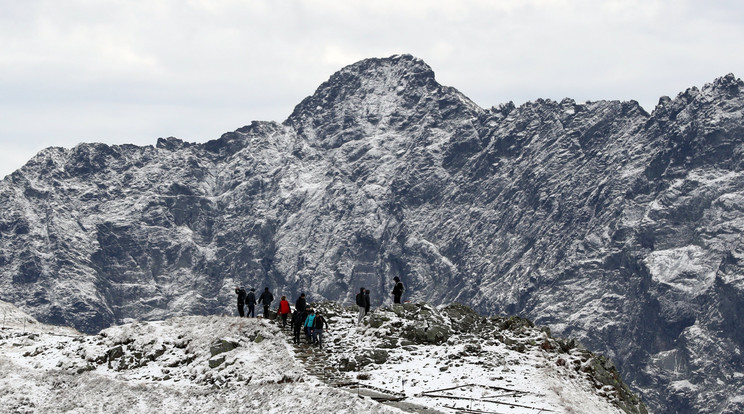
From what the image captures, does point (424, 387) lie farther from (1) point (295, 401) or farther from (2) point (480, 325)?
(2) point (480, 325)

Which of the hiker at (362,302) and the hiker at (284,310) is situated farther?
the hiker at (362,302)

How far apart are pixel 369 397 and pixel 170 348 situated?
15954mm

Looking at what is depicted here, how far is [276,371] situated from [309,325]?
6.46 m

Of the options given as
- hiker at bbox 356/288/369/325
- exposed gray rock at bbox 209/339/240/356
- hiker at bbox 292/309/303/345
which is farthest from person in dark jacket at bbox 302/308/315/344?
hiker at bbox 356/288/369/325

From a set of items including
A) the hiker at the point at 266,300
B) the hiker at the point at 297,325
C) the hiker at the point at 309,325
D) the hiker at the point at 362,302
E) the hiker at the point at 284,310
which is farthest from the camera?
the hiker at the point at 266,300

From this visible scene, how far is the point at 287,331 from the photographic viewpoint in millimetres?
55406

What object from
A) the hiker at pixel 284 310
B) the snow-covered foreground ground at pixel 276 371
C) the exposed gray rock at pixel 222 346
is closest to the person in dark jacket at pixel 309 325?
the snow-covered foreground ground at pixel 276 371

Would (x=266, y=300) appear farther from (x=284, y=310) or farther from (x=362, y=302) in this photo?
(x=362, y=302)

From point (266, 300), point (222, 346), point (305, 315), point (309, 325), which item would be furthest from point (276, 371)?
point (266, 300)

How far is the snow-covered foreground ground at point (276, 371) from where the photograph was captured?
4175cm


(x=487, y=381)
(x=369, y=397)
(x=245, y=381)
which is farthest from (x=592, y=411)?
(x=245, y=381)

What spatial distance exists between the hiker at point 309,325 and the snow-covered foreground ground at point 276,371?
1061 mm

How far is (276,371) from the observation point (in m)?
46.6

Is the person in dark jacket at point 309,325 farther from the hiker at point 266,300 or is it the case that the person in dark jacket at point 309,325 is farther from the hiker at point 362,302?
the hiker at point 266,300
